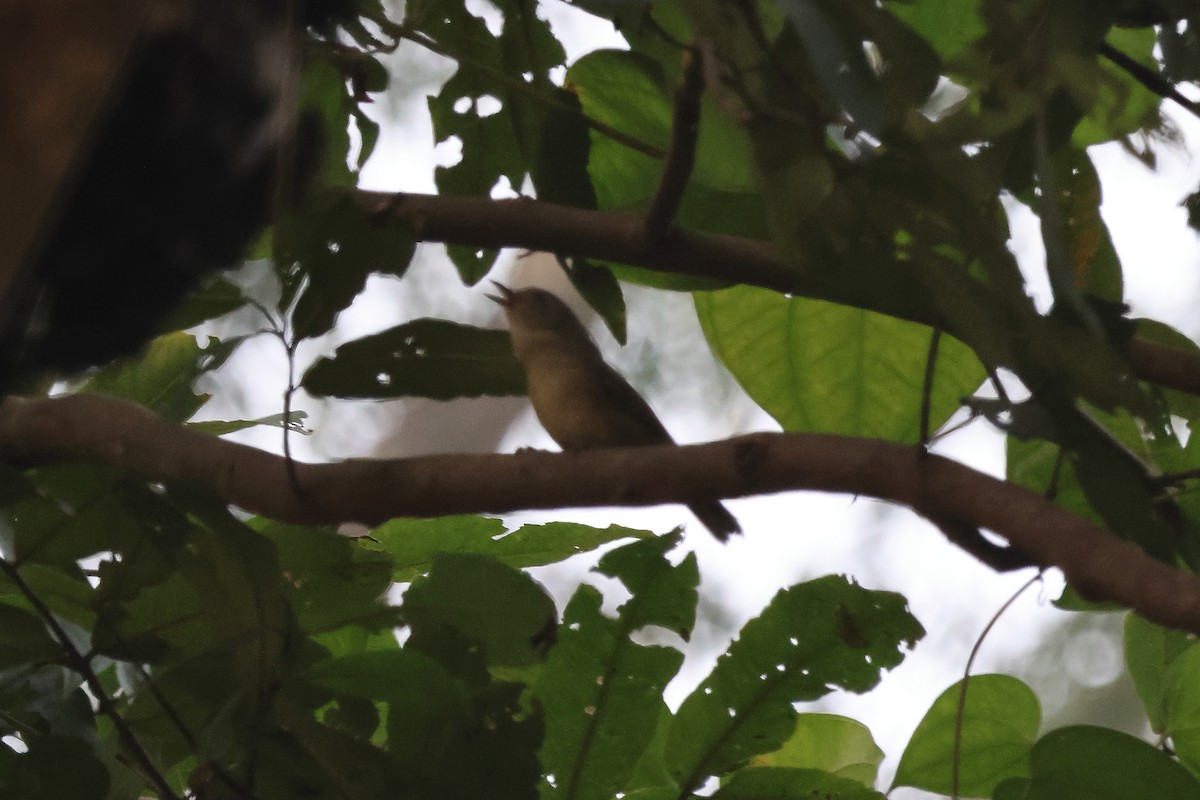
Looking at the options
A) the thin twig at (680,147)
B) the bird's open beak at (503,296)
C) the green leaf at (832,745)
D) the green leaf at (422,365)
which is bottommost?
the green leaf at (832,745)

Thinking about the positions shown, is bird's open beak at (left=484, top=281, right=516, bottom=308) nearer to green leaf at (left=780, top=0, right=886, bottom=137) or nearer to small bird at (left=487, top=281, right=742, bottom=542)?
small bird at (left=487, top=281, right=742, bottom=542)

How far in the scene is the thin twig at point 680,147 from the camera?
756 mm

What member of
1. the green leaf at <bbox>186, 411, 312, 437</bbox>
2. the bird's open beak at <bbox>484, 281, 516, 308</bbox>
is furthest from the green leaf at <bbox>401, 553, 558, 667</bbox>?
the bird's open beak at <bbox>484, 281, 516, 308</bbox>

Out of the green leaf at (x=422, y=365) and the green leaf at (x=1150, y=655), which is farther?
the green leaf at (x=1150, y=655)

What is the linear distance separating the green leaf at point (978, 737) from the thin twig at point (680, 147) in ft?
2.16

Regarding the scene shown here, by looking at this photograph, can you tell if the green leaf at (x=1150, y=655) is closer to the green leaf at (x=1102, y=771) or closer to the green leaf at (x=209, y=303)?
the green leaf at (x=1102, y=771)

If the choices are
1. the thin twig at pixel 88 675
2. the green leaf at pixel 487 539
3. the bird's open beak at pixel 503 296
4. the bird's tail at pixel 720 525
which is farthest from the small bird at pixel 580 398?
the thin twig at pixel 88 675

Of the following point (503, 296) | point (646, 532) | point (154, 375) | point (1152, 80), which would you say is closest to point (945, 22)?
point (1152, 80)

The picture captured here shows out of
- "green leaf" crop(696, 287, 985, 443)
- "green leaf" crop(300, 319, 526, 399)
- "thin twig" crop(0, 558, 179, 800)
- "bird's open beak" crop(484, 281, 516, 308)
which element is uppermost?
"bird's open beak" crop(484, 281, 516, 308)

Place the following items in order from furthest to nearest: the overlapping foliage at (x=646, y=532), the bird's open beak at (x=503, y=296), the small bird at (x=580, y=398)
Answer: the bird's open beak at (x=503, y=296) < the small bird at (x=580, y=398) < the overlapping foliage at (x=646, y=532)

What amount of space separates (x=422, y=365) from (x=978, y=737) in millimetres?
775

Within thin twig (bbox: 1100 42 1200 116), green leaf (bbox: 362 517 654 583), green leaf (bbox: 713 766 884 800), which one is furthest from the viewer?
green leaf (bbox: 362 517 654 583)

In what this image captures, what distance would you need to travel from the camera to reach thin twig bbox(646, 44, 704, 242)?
0.76m

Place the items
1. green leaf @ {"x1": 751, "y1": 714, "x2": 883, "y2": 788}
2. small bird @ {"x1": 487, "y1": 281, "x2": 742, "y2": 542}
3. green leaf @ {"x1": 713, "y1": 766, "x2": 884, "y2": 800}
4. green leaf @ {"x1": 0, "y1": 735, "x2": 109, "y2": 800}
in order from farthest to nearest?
small bird @ {"x1": 487, "y1": 281, "x2": 742, "y2": 542}, green leaf @ {"x1": 751, "y1": 714, "x2": 883, "y2": 788}, green leaf @ {"x1": 713, "y1": 766, "x2": 884, "y2": 800}, green leaf @ {"x1": 0, "y1": 735, "x2": 109, "y2": 800}
